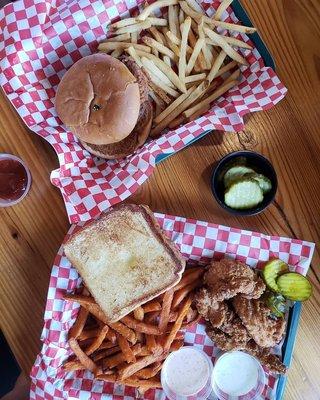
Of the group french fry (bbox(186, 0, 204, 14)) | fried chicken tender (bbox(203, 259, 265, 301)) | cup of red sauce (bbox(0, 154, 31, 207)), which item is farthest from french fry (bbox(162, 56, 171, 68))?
fried chicken tender (bbox(203, 259, 265, 301))

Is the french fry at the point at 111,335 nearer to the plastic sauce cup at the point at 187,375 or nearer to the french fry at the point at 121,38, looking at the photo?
the plastic sauce cup at the point at 187,375

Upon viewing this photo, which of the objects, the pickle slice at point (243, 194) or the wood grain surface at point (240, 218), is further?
the wood grain surface at point (240, 218)

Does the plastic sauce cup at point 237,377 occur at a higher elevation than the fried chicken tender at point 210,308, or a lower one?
lower

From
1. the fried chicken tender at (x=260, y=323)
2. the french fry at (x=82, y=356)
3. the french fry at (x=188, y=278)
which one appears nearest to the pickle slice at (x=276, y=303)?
the fried chicken tender at (x=260, y=323)

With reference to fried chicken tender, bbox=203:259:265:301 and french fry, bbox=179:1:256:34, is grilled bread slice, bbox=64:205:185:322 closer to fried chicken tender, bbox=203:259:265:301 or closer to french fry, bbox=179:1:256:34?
fried chicken tender, bbox=203:259:265:301

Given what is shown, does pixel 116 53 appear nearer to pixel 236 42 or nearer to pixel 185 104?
pixel 185 104
